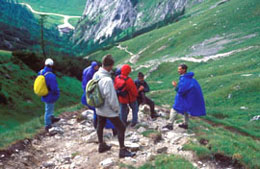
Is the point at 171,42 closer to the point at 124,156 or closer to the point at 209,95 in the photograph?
the point at 209,95

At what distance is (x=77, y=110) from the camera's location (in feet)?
50.8

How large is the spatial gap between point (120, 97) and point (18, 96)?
13939 millimetres

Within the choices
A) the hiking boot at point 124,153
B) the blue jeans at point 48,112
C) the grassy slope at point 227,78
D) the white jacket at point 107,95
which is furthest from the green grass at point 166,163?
the blue jeans at point 48,112

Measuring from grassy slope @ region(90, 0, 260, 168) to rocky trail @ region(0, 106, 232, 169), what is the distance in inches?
34.3

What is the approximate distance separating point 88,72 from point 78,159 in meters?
4.10

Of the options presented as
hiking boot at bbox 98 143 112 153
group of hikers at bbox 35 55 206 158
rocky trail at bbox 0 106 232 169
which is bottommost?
rocky trail at bbox 0 106 232 169

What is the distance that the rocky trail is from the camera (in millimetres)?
7215

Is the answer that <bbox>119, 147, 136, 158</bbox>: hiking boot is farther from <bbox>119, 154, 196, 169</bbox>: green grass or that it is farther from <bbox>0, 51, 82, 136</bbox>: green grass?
A: <bbox>0, 51, 82, 136</bbox>: green grass

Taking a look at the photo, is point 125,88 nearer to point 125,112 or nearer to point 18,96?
point 125,112

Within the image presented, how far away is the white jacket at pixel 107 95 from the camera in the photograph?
261 inches

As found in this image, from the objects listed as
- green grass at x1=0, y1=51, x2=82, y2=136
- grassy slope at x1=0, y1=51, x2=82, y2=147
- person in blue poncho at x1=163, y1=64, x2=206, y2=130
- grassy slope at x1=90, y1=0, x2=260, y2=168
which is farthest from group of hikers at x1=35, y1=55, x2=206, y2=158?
green grass at x1=0, y1=51, x2=82, y2=136

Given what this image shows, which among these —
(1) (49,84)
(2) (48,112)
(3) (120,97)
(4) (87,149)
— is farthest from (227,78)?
(4) (87,149)

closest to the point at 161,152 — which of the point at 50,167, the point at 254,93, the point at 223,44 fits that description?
the point at 50,167

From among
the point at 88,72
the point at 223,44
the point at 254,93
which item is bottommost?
the point at 254,93
